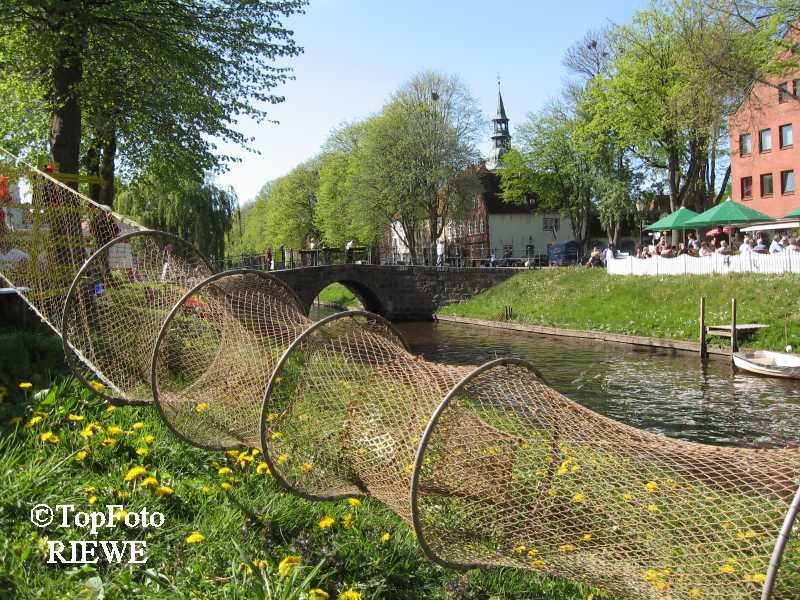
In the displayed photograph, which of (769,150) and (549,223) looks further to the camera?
(549,223)

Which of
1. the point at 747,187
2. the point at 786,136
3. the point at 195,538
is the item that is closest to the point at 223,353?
the point at 195,538

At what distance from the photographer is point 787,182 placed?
45438 mm

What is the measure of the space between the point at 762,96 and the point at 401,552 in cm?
4953

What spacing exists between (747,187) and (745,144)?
107 inches

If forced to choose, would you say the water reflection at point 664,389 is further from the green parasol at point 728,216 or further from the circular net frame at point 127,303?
the green parasol at point 728,216

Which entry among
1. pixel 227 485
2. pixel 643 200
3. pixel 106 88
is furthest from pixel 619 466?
pixel 643 200

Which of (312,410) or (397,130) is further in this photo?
(397,130)

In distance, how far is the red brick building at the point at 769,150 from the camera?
145 ft

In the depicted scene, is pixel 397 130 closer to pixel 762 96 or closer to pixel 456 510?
pixel 762 96

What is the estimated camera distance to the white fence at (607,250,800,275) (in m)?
28.3

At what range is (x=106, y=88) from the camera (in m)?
15.8

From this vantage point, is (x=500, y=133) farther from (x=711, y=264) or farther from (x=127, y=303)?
(x=127, y=303)

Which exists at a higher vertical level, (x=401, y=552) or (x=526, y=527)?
(x=526, y=527)

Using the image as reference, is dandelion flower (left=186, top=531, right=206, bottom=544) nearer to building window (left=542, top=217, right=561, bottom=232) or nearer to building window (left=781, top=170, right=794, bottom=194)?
building window (left=781, top=170, right=794, bottom=194)
